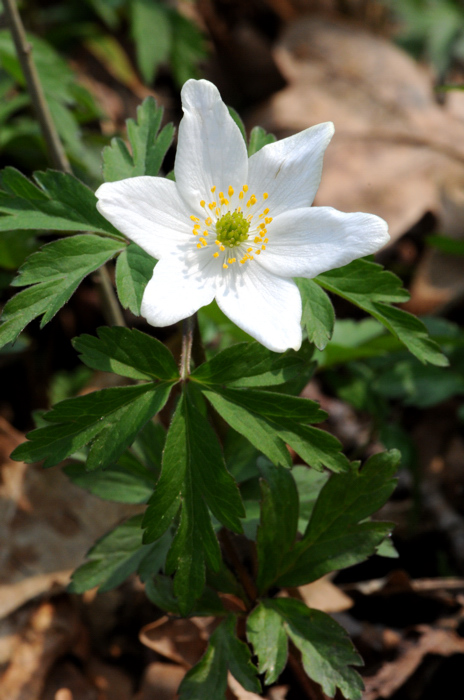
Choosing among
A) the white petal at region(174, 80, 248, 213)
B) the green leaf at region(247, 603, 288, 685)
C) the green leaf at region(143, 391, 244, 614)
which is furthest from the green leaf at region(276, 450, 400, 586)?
the white petal at region(174, 80, 248, 213)

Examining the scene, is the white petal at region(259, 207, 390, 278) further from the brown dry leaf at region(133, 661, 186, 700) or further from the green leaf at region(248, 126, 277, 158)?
the brown dry leaf at region(133, 661, 186, 700)

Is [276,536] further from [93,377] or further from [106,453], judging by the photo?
[93,377]

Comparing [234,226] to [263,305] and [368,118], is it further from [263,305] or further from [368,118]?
[368,118]

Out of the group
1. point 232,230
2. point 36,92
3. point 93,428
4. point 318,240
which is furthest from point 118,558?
point 36,92

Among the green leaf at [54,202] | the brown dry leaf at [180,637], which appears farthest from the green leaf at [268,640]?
the green leaf at [54,202]

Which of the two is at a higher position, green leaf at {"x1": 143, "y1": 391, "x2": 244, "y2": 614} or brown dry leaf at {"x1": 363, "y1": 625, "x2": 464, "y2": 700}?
green leaf at {"x1": 143, "y1": 391, "x2": 244, "y2": 614}
